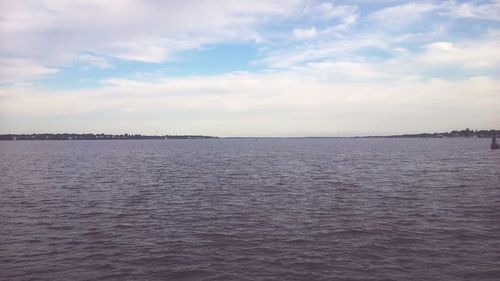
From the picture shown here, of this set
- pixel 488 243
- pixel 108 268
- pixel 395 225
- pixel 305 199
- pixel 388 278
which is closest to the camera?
pixel 388 278

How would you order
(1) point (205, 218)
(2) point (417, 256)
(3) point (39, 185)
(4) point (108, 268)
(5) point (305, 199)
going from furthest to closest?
1. (3) point (39, 185)
2. (5) point (305, 199)
3. (1) point (205, 218)
4. (2) point (417, 256)
5. (4) point (108, 268)

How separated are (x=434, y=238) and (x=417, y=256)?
3.95m

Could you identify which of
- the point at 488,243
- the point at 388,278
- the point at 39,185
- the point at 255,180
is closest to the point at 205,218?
the point at 388,278

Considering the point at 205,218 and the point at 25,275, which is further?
the point at 205,218

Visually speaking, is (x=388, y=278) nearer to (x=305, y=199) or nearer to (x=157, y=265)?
(x=157, y=265)

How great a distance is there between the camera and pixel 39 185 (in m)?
48.4

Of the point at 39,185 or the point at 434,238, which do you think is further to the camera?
the point at 39,185

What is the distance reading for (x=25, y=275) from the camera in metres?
17.7

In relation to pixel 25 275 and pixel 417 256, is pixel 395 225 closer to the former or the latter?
pixel 417 256

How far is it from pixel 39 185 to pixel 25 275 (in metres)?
34.3

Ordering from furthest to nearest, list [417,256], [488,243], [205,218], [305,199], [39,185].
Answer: [39,185] < [305,199] < [205,218] < [488,243] < [417,256]

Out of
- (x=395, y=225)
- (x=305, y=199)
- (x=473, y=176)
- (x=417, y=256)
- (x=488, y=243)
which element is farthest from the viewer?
(x=473, y=176)

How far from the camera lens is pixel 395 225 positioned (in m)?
26.1

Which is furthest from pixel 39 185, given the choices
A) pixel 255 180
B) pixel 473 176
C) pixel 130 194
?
pixel 473 176
